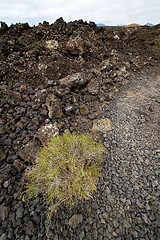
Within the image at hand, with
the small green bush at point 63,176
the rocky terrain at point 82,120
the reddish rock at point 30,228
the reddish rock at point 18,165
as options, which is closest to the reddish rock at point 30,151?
the rocky terrain at point 82,120

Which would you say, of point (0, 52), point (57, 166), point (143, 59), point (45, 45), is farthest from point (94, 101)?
point (143, 59)

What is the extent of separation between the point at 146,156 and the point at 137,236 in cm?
197

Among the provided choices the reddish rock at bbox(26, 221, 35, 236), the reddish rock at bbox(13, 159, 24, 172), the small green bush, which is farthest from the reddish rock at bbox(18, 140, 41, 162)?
the reddish rock at bbox(26, 221, 35, 236)

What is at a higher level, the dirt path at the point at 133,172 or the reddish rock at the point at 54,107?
the reddish rock at the point at 54,107

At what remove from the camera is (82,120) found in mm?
4867

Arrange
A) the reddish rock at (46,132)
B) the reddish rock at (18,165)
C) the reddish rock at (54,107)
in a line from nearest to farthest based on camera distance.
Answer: the reddish rock at (18,165) < the reddish rock at (46,132) < the reddish rock at (54,107)

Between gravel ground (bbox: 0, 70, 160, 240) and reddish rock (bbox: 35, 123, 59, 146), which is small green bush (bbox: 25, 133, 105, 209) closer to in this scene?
gravel ground (bbox: 0, 70, 160, 240)

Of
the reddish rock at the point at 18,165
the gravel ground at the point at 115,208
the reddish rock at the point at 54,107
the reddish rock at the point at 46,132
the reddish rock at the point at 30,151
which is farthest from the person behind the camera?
the reddish rock at the point at 54,107

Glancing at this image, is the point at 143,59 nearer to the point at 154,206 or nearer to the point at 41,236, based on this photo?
the point at 154,206

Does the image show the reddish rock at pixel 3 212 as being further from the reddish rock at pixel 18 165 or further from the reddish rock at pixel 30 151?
the reddish rock at pixel 30 151

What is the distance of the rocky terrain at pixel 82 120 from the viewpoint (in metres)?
2.56

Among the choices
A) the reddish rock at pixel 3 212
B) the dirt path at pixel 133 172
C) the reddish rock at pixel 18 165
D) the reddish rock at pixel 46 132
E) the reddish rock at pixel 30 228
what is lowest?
the dirt path at pixel 133 172

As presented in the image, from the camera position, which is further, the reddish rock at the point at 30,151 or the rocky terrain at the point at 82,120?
the reddish rock at the point at 30,151

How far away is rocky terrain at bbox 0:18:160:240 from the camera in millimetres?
2557
